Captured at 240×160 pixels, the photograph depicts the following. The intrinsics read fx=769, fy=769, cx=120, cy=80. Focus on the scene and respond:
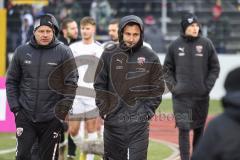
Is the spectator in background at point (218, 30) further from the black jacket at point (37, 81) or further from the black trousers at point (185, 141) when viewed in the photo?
the black jacket at point (37, 81)

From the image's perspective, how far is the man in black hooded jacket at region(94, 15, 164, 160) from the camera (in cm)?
823

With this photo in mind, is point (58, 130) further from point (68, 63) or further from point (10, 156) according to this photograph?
point (10, 156)

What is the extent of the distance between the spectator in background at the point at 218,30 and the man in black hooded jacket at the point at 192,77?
51.0ft

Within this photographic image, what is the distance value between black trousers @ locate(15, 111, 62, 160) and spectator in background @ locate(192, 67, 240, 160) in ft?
13.2

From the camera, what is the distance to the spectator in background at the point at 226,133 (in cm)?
472

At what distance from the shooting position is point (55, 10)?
28.9 metres

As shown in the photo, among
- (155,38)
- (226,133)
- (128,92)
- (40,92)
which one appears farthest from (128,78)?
(155,38)

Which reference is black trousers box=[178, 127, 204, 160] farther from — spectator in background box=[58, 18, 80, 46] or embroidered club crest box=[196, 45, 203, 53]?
spectator in background box=[58, 18, 80, 46]

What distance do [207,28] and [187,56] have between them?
16373 mm

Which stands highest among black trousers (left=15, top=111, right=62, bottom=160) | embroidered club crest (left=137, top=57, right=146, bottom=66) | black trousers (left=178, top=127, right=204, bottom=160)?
embroidered club crest (left=137, top=57, right=146, bottom=66)

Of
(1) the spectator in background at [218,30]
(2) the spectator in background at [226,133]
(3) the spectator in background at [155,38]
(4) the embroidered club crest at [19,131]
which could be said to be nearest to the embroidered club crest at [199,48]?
(4) the embroidered club crest at [19,131]

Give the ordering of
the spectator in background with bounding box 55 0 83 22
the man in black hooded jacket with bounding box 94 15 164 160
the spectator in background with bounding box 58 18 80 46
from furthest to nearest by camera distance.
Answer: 1. the spectator in background with bounding box 55 0 83 22
2. the spectator in background with bounding box 58 18 80 46
3. the man in black hooded jacket with bounding box 94 15 164 160

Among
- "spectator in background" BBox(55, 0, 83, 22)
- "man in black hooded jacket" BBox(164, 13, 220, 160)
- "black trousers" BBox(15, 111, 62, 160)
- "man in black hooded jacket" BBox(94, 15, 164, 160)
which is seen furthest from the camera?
"spectator in background" BBox(55, 0, 83, 22)

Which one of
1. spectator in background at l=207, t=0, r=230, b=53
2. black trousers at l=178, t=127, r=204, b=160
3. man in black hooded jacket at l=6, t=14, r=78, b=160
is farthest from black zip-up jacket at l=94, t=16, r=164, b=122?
spectator in background at l=207, t=0, r=230, b=53
